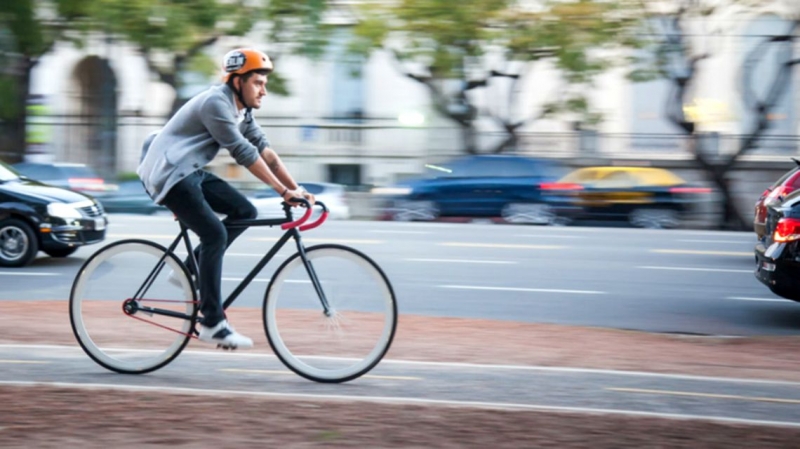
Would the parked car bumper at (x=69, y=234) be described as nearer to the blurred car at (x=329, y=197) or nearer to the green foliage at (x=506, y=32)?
the blurred car at (x=329, y=197)

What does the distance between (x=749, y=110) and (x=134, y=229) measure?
1950 cm

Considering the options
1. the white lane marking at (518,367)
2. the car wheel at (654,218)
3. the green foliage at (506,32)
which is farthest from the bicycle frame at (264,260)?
the green foliage at (506,32)

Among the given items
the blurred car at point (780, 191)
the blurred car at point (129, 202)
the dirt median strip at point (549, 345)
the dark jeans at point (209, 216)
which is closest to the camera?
the dark jeans at point (209, 216)

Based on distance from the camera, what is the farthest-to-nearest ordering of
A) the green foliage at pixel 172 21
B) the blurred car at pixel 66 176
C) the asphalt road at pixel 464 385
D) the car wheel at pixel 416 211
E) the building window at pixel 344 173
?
1. the building window at pixel 344 173
2. the green foliage at pixel 172 21
3. the blurred car at pixel 66 176
4. the car wheel at pixel 416 211
5. the asphalt road at pixel 464 385

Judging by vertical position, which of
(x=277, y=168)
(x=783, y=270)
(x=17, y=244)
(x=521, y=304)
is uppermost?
(x=277, y=168)

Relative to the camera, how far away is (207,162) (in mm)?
6355

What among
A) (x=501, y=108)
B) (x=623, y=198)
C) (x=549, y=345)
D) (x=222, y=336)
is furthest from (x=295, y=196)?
(x=501, y=108)

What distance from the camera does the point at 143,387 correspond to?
6.19 meters

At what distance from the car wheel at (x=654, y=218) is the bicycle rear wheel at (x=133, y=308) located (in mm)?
20695

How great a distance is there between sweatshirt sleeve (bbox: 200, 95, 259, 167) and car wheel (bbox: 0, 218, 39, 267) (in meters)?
8.43

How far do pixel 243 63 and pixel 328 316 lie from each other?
1370 millimetres

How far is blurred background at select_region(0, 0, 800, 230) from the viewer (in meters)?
27.1

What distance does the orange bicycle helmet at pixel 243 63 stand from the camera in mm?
6234

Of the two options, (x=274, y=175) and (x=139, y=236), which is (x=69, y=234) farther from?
(x=274, y=175)
